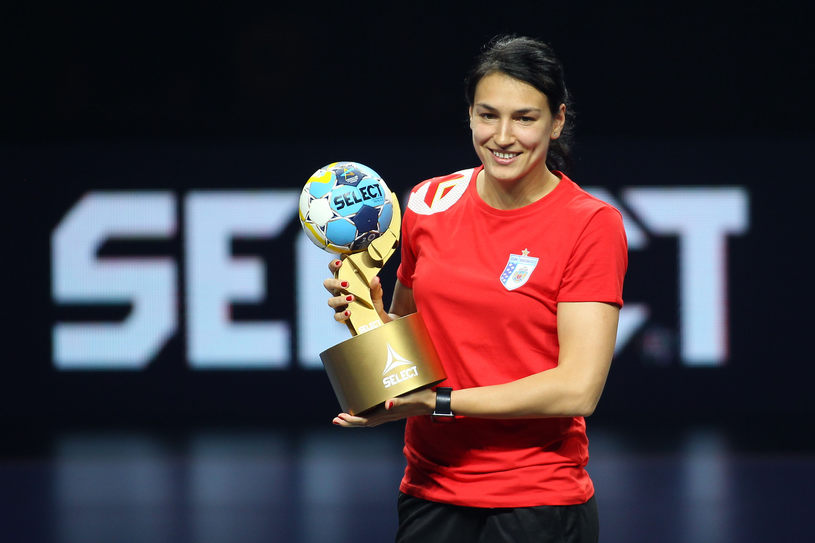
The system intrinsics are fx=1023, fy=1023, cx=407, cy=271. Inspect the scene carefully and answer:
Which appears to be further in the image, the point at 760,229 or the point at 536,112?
the point at 760,229

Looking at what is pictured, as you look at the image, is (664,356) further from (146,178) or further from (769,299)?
(146,178)

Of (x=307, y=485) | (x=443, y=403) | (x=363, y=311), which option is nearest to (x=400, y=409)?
(x=443, y=403)

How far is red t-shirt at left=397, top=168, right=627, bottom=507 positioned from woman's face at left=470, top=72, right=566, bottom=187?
0.08m

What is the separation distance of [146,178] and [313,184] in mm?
3812

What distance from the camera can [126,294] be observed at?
5.38 meters

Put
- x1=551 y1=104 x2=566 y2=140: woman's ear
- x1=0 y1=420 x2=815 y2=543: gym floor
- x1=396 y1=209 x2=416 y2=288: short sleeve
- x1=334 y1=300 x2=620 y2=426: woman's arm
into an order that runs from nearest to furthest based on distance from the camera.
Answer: x1=334 y1=300 x2=620 y2=426: woman's arm, x1=551 y1=104 x2=566 y2=140: woman's ear, x1=396 y1=209 x2=416 y2=288: short sleeve, x1=0 y1=420 x2=815 y2=543: gym floor

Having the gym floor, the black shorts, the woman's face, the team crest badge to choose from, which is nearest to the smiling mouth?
the woman's face

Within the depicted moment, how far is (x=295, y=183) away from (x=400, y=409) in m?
3.88

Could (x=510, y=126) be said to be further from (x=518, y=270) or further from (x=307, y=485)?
(x=307, y=485)

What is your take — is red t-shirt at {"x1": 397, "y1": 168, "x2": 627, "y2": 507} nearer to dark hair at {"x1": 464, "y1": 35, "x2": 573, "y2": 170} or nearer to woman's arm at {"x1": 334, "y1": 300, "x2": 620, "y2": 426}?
woman's arm at {"x1": 334, "y1": 300, "x2": 620, "y2": 426}

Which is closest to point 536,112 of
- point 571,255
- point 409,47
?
point 571,255

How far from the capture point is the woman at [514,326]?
157cm

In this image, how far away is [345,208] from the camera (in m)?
1.74

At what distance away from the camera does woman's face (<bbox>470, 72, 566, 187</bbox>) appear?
1602 millimetres
